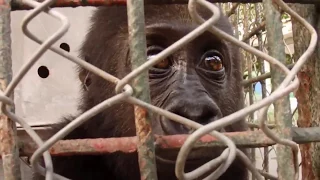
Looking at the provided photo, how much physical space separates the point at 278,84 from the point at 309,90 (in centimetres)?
38

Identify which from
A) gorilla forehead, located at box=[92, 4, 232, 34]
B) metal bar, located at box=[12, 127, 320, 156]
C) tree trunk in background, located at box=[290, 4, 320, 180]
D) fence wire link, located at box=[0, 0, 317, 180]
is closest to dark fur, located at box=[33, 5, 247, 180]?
gorilla forehead, located at box=[92, 4, 232, 34]

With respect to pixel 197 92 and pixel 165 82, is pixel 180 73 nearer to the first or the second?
pixel 165 82

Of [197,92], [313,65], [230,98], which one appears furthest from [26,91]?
[313,65]

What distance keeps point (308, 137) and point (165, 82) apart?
68cm

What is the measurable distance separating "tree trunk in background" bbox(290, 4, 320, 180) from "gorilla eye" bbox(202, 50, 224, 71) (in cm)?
49

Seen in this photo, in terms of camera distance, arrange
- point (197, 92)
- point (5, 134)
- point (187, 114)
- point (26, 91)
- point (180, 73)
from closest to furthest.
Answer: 1. point (5, 134)
2. point (187, 114)
3. point (197, 92)
4. point (180, 73)
5. point (26, 91)

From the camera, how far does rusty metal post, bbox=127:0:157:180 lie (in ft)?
3.80

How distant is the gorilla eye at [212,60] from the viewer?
2.08 metres

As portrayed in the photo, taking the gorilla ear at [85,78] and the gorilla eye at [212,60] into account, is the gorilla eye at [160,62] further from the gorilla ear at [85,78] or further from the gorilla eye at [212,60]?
the gorilla ear at [85,78]

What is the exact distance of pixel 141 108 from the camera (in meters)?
1.17

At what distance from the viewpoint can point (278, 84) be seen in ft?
4.10

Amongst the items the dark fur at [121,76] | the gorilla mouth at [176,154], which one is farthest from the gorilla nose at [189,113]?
the dark fur at [121,76]

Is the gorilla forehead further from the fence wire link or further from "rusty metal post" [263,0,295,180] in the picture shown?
the fence wire link

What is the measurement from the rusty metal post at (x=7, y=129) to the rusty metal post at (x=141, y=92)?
0.89 feet
